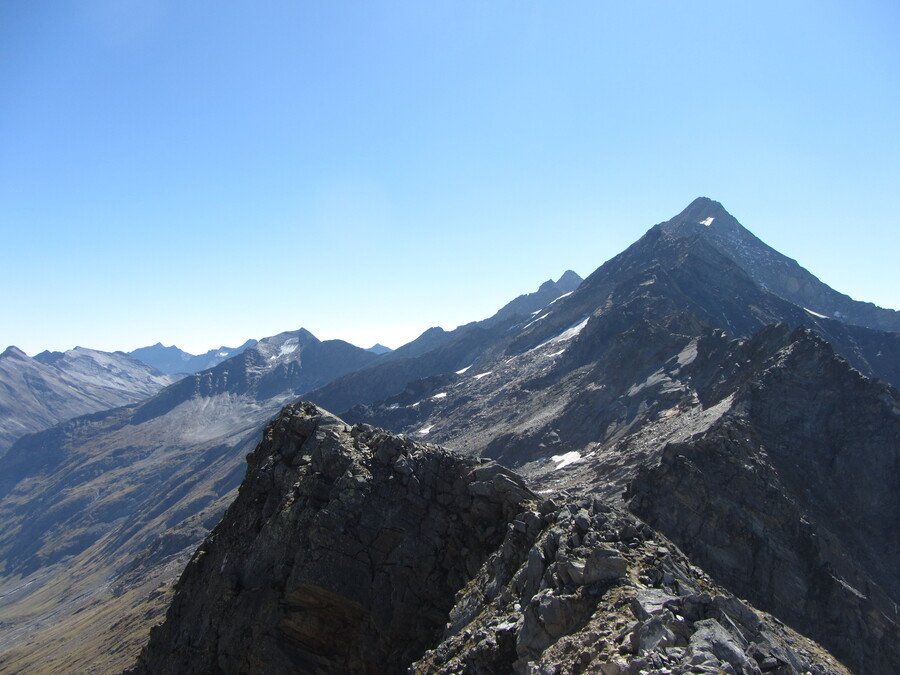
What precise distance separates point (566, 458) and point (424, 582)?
4024 inches

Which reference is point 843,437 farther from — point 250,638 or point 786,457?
point 250,638

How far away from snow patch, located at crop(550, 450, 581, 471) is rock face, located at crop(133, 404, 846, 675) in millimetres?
83515

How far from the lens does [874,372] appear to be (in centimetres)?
18650

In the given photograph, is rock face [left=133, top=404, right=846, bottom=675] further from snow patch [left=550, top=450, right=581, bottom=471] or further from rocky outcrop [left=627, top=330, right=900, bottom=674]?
snow patch [left=550, top=450, right=581, bottom=471]

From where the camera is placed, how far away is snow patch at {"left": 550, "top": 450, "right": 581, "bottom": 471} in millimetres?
119625

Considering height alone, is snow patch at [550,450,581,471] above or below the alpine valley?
below

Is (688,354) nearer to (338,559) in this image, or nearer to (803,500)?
(803,500)

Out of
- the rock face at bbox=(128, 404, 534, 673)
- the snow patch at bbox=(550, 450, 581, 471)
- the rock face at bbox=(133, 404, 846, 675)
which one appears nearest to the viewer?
the rock face at bbox=(133, 404, 846, 675)

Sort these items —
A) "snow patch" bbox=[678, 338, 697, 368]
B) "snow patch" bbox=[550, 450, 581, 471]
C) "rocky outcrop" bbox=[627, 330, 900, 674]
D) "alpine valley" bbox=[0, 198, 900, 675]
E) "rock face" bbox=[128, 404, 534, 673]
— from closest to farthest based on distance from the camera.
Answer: "alpine valley" bbox=[0, 198, 900, 675] < "rock face" bbox=[128, 404, 534, 673] < "rocky outcrop" bbox=[627, 330, 900, 674] < "snow patch" bbox=[550, 450, 581, 471] < "snow patch" bbox=[678, 338, 697, 368]

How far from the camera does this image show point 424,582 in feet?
86.8

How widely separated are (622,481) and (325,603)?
62845mm

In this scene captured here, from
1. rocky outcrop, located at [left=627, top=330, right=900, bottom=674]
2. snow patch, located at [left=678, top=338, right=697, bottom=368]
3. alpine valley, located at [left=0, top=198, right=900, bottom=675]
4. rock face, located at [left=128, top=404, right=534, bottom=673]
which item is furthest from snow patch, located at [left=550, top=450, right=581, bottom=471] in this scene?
rock face, located at [left=128, top=404, right=534, bottom=673]

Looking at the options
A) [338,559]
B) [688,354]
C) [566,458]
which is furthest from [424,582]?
[688,354]

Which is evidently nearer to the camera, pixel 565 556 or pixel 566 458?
pixel 565 556
